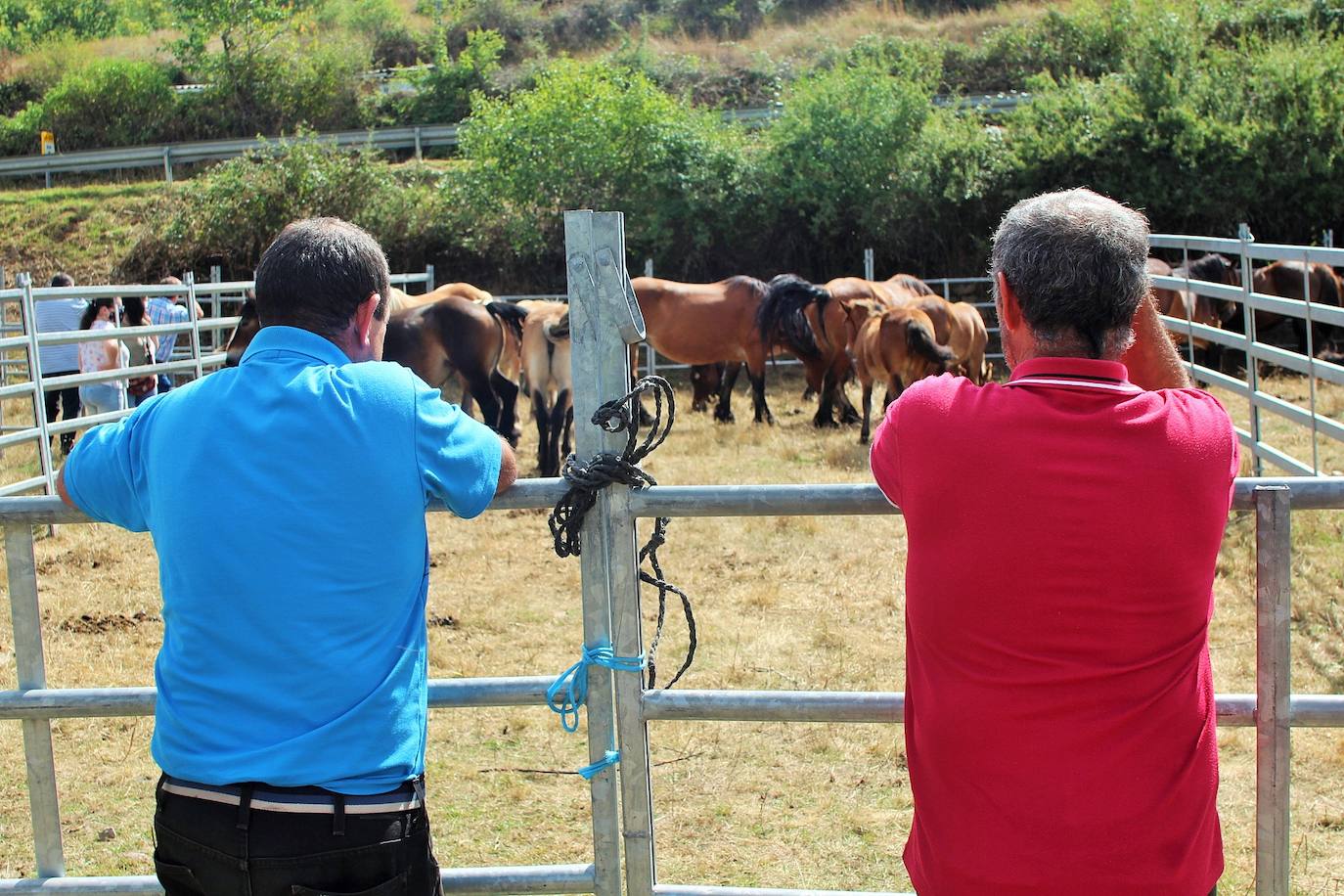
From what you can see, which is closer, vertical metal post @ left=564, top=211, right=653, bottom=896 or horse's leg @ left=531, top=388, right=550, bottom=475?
vertical metal post @ left=564, top=211, right=653, bottom=896

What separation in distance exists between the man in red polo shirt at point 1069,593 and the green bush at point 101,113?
31.7 meters

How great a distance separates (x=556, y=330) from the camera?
9.66m

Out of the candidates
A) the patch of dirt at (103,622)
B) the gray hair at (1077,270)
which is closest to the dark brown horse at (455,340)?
the patch of dirt at (103,622)

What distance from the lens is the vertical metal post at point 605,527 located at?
2121 millimetres

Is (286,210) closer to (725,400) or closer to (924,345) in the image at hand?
(725,400)

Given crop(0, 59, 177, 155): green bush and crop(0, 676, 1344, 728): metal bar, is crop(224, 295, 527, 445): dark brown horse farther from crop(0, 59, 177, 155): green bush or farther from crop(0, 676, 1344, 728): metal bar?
crop(0, 59, 177, 155): green bush

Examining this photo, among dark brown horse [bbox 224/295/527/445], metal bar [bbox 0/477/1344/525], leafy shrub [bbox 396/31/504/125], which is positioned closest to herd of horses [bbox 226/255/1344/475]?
dark brown horse [bbox 224/295/527/445]

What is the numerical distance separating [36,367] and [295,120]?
23.9m

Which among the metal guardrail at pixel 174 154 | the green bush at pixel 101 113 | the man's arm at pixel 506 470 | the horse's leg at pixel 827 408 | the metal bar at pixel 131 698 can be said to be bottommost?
the horse's leg at pixel 827 408

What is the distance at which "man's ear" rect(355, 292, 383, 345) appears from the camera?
1946mm

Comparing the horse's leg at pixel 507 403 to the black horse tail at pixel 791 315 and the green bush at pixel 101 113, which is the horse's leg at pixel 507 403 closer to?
the black horse tail at pixel 791 315

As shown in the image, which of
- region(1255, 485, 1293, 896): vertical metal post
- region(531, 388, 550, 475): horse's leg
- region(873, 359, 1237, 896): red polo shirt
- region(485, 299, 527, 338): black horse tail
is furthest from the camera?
region(485, 299, 527, 338): black horse tail

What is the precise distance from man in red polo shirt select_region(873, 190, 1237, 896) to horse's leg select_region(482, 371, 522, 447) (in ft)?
28.3

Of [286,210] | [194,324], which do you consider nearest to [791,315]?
[194,324]
